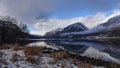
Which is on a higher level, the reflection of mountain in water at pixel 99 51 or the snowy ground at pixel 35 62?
the snowy ground at pixel 35 62

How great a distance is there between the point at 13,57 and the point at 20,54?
5.23 feet

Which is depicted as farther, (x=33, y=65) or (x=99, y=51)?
(x=99, y=51)

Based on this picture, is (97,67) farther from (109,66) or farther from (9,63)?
(9,63)

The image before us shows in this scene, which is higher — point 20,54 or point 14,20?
point 14,20

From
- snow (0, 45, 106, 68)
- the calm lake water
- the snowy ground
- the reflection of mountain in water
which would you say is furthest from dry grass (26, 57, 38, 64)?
the reflection of mountain in water

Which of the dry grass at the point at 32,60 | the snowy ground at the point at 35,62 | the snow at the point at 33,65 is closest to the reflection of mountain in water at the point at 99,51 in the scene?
the snowy ground at the point at 35,62

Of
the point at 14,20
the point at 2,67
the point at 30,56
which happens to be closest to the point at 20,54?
the point at 30,56

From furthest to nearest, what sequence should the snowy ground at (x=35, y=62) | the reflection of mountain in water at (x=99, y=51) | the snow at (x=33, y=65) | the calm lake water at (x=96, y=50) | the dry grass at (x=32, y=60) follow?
the reflection of mountain in water at (x=99, y=51) < the calm lake water at (x=96, y=50) < the dry grass at (x=32, y=60) < the snowy ground at (x=35, y=62) < the snow at (x=33, y=65)

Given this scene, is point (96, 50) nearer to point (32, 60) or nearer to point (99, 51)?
point (99, 51)

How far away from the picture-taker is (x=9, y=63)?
53.0 ft

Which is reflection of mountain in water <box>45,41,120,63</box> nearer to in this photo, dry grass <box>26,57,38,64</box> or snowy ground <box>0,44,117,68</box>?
snowy ground <box>0,44,117,68</box>

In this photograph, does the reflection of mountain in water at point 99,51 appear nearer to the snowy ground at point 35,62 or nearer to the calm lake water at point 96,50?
the calm lake water at point 96,50

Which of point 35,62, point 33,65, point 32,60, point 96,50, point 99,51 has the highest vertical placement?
point 32,60

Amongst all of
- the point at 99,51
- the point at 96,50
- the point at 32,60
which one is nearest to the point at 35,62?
the point at 32,60
